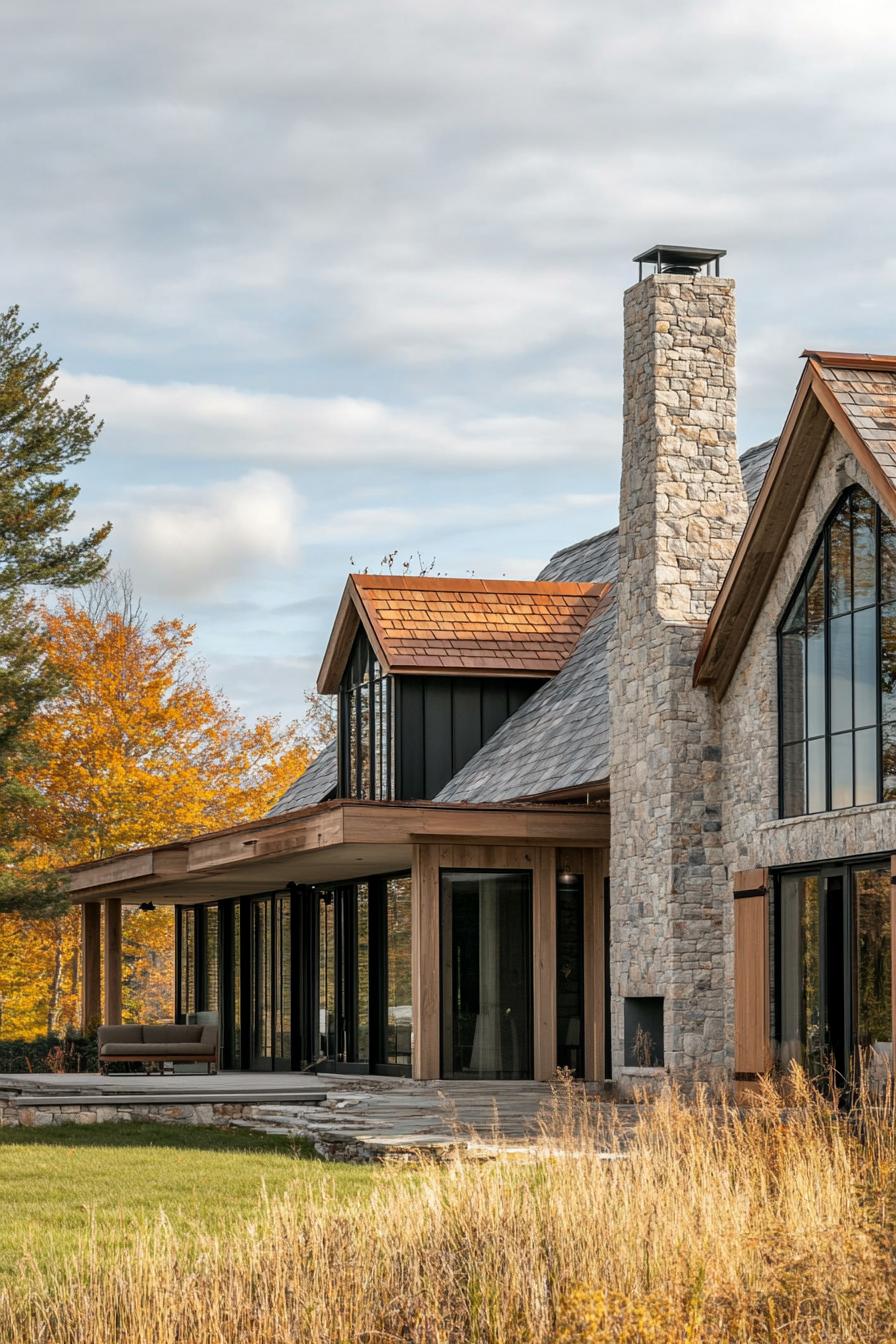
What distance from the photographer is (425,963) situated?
775 inches

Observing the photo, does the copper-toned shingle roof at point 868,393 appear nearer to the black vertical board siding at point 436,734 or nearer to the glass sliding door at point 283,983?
the black vertical board siding at point 436,734

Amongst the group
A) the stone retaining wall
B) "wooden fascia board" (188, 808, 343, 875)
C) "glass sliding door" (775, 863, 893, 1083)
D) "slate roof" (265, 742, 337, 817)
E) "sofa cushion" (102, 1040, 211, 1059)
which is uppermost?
"slate roof" (265, 742, 337, 817)

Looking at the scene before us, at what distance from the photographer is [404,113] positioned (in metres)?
14.0

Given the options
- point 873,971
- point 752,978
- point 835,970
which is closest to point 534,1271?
point 873,971

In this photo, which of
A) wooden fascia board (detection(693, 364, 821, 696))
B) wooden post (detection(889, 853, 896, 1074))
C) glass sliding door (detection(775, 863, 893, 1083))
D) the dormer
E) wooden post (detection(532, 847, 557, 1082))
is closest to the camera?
wooden post (detection(889, 853, 896, 1074))

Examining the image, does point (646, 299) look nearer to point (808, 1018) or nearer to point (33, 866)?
point (808, 1018)

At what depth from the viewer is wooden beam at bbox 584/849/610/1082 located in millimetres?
20266

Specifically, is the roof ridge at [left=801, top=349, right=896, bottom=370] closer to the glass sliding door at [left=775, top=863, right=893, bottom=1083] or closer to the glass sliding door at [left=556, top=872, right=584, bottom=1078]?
the glass sliding door at [left=775, top=863, right=893, bottom=1083]

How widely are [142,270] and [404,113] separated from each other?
5920mm

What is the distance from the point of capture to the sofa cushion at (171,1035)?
24.4 meters

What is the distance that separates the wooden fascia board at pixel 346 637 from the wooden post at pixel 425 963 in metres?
4.13

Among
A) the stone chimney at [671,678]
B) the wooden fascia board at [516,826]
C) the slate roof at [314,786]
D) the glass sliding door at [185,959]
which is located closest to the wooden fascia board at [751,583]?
the stone chimney at [671,678]

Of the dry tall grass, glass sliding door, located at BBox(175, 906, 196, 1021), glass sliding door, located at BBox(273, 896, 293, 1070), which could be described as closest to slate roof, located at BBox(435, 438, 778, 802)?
glass sliding door, located at BBox(273, 896, 293, 1070)

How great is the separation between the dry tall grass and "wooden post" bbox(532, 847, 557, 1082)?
1073 cm
